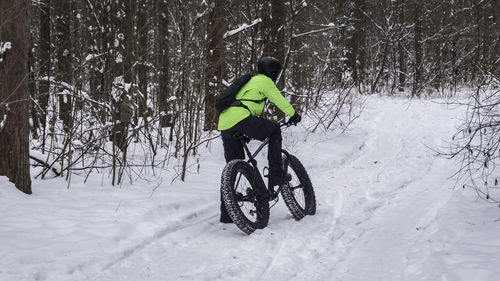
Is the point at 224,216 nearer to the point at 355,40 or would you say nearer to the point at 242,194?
the point at 242,194

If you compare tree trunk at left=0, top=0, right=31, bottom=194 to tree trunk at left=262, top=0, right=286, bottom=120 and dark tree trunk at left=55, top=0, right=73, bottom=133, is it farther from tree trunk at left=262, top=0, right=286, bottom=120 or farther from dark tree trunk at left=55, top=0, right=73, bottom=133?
tree trunk at left=262, top=0, right=286, bottom=120

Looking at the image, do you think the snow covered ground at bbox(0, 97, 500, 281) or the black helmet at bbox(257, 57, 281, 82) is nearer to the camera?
the snow covered ground at bbox(0, 97, 500, 281)

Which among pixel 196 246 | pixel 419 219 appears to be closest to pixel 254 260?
pixel 196 246

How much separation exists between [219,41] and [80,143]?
171 inches

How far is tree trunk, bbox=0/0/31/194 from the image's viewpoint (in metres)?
5.68

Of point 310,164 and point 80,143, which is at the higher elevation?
point 80,143

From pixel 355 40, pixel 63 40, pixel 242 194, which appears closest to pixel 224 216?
pixel 242 194

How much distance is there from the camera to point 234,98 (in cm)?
550

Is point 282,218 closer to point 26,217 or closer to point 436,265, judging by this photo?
point 436,265

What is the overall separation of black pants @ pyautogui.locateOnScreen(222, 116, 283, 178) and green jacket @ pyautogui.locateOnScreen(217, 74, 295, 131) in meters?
0.08

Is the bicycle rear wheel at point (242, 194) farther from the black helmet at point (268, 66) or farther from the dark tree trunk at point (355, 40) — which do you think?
the dark tree trunk at point (355, 40)

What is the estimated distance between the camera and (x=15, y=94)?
5770 millimetres

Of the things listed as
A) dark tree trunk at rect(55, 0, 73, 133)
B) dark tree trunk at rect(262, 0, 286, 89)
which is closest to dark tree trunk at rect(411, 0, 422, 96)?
dark tree trunk at rect(262, 0, 286, 89)

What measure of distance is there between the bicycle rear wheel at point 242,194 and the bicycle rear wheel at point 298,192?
419 millimetres
